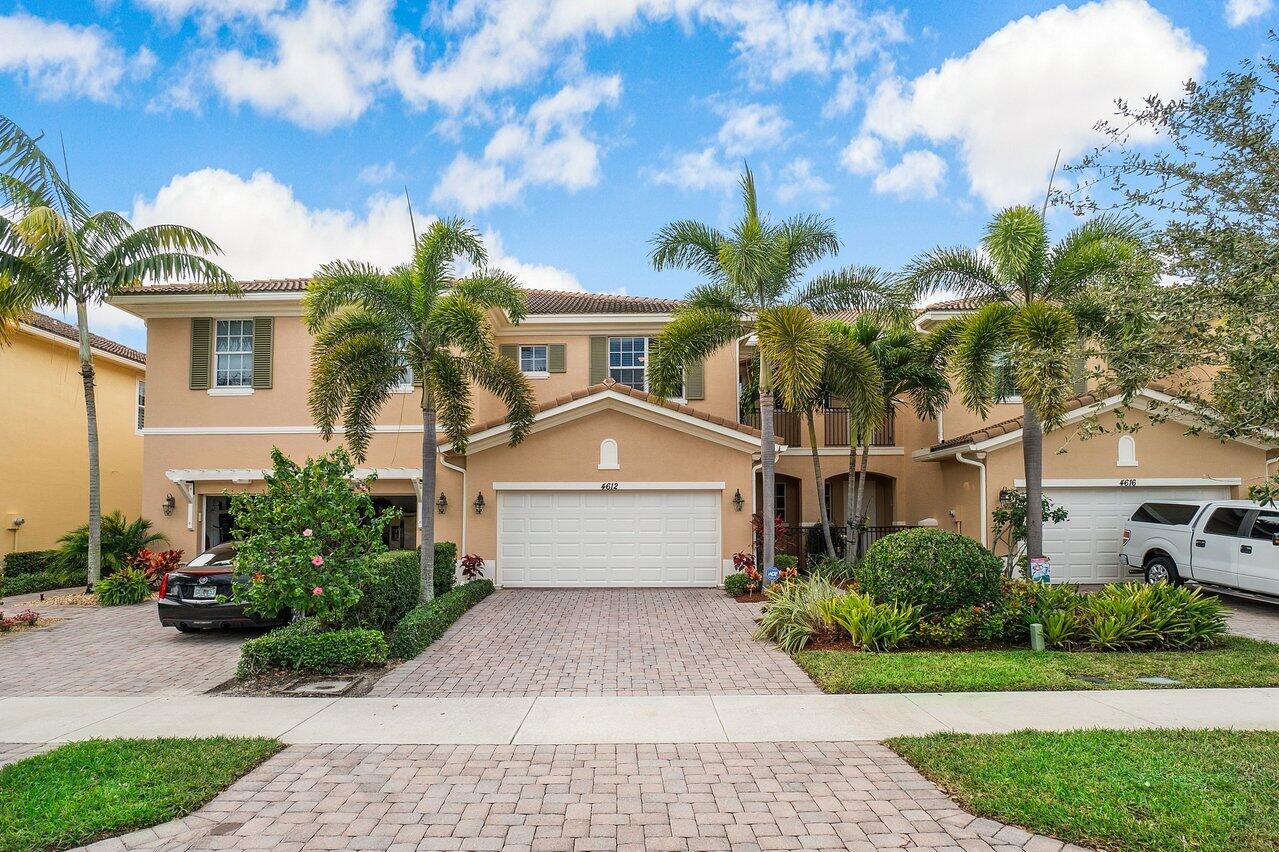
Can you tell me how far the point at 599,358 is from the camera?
62.1ft

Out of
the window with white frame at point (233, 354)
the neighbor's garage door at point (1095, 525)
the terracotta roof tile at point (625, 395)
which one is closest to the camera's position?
the terracotta roof tile at point (625, 395)

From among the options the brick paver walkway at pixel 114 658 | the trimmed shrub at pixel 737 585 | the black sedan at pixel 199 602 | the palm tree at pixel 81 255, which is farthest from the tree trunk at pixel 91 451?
the trimmed shrub at pixel 737 585

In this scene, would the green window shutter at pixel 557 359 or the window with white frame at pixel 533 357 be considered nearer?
the green window shutter at pixel 557 359

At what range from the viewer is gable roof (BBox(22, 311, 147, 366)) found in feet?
60.0

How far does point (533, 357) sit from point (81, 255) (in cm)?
962

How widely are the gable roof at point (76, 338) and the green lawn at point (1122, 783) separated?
755 inches

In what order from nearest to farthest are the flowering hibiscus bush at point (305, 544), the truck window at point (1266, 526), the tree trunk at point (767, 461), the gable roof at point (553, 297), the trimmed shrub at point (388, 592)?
the flowering hibiscus bush at point (305, 544), the trimmed shrub at point (388, 592), the truck window at point (1266, 526), the tree trunk at point (767, 461), the gable roof at point (553, 297)

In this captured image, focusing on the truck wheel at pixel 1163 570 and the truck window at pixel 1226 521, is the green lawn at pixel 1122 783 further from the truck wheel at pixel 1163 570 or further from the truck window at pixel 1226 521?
the truck wheel at pixel 1163 570

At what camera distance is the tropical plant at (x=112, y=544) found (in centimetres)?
1614

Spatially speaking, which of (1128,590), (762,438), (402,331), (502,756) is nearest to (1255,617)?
(1128,590)

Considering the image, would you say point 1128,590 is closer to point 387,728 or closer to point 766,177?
point 766,177

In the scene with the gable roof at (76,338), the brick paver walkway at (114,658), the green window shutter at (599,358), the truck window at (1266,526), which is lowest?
the brick paver walkway at (114,658)

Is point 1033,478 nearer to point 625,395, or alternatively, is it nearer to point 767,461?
point 767,461

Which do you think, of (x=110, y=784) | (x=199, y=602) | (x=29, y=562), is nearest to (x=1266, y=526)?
(x=110, y=784)
